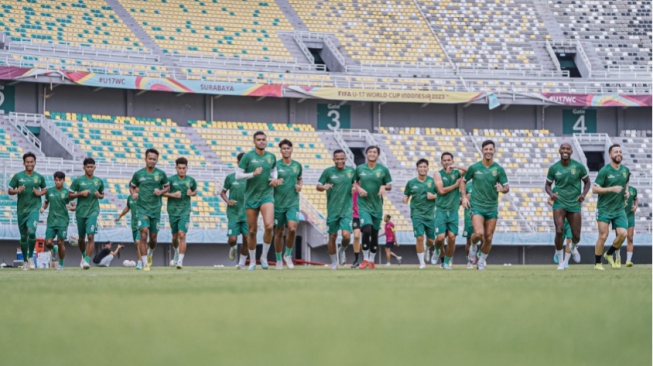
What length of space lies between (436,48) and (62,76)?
1931 centimetres

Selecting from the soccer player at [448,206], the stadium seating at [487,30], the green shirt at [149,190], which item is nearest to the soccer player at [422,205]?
the soccer player at [448,206]

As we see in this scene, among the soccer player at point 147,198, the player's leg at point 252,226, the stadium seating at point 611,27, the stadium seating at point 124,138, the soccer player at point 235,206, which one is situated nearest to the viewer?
the player's leg at point 252,226

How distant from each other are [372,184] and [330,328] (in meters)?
16.7

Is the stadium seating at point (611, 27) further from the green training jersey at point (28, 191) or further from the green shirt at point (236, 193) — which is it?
the green training jersey at point (28, 191)

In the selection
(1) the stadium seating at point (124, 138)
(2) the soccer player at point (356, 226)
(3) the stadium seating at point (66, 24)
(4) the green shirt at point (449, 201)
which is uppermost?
A: (3) the stadium seating at point (66, 24)

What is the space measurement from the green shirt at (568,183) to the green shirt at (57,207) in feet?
35.2

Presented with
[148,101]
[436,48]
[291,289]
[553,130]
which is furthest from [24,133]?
[291,289]

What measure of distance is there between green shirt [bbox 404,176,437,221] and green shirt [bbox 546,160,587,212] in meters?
3.35

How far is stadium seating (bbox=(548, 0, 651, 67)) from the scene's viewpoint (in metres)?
58.5

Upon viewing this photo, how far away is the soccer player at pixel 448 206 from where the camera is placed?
24.3 meters

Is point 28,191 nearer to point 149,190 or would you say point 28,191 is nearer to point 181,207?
point 181,207

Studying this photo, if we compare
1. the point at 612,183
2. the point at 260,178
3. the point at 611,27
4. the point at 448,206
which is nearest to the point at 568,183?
the point at 612,183

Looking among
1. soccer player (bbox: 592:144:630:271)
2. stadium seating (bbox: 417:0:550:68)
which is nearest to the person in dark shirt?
soccer player (bbox: 592:144:630:271)

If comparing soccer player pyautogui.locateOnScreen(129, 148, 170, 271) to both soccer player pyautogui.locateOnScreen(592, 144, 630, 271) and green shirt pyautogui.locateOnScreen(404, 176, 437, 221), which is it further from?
soccer player pyautogui.locateOnScreen(592, 144, 630, 271)
